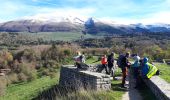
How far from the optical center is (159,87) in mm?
16500

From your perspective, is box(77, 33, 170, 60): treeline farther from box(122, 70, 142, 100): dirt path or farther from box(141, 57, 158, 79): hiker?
box(141, 57, 158, 79): hiker

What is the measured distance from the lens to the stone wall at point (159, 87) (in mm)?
15062

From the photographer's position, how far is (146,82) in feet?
67.9

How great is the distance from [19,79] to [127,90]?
37.5 metres

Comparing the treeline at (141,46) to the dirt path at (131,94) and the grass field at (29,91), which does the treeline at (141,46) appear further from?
the dirt path at (131,94)

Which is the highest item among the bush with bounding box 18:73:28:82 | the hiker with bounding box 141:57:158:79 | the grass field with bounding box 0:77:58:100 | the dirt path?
the hiker with bounding box 141:57:158:79

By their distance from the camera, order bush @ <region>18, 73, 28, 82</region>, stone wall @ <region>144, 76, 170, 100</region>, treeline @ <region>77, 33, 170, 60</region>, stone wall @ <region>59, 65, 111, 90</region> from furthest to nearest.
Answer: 1. treeline @ <region>77, 33, 170, 60</region>
2. bush @ <region>18, 73, 28, 82</region>
3. stone wall @ <region>59, 65, 111, 90</region>
4. stone wall @ <region>144, 76, 170, 100</region>

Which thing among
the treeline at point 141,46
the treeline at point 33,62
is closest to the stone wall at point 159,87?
the treeline at point 33,62

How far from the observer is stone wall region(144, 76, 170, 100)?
49.4 ft

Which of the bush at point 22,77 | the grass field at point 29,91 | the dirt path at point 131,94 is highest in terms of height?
the dirt path at point 131,94

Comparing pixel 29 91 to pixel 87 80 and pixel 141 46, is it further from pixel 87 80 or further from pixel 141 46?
pixel 141 46

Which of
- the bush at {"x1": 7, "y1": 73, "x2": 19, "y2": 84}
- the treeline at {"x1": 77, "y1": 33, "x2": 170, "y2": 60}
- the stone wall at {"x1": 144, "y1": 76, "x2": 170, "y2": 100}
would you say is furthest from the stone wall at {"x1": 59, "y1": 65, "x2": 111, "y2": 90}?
the bush at {"x1": 7, "y1": 73, "x2": 19, "y2": 84}

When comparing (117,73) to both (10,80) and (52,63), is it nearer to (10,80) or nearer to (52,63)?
(10,80)

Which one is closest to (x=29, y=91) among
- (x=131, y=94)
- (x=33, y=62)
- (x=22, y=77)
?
(x=22, y=77)
